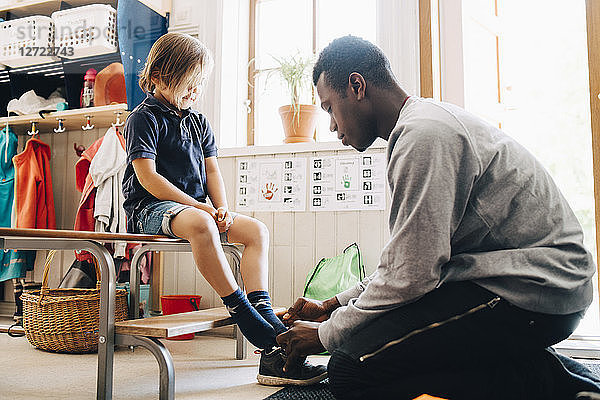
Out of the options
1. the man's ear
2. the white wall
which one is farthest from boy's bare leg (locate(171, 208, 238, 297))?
the white wall

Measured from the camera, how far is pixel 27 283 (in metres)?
3.20

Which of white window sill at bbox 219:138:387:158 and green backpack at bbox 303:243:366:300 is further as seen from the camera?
white window sill at bbox 219:138:387:158

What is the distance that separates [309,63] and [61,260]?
1780 mm

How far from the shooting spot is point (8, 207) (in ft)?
10.4

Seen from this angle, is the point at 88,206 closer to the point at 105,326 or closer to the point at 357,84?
the point at 105,326

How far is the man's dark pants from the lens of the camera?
3.43 feet

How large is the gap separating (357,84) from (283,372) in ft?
2.75

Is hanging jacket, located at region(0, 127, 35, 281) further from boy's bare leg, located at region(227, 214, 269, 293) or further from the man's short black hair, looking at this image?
the man's short black hair

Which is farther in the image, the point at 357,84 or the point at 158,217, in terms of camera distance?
the point at 158,217

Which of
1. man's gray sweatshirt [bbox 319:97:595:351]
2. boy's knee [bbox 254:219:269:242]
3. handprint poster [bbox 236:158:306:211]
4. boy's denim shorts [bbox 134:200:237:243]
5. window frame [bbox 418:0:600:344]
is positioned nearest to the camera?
man's gray sweatshirt [bbox 319:97:595:351]

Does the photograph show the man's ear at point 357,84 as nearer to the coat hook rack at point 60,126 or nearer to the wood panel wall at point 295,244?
the wood panel wall at point 295,244

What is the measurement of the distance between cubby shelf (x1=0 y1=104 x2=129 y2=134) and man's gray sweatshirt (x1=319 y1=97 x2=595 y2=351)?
6.93ft

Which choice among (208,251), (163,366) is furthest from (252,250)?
(163,366)

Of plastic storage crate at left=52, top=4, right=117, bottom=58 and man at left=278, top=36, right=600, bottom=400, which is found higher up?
plastic storage crate at left=52, top=4, right=117, bottom=58
